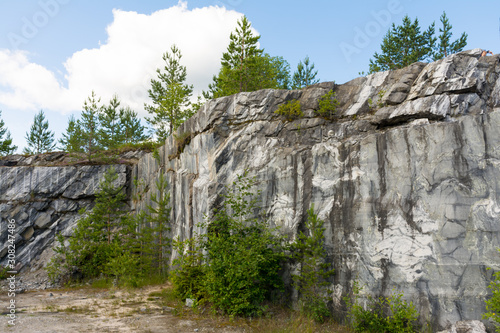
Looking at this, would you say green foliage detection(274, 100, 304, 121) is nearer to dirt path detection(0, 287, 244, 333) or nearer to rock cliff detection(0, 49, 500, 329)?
rock cliff detection(0, 49, 500, 329)

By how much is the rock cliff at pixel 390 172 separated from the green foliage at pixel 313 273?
272 millimetres

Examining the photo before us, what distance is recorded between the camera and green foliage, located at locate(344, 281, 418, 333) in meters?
7.00

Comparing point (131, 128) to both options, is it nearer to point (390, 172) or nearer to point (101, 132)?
point (101, 132)

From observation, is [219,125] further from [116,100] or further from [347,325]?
[116,100]

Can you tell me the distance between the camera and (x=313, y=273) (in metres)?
8.68

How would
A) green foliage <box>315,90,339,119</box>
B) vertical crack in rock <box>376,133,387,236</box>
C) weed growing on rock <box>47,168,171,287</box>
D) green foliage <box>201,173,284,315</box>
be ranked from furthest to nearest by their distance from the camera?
weed growing on rock <box>47,168,171,287</box>
green foliage <box>315,90,339,119</box>
green foliage <box>201,173,284,315</box>
vertical crack in rock <box>376,133,387,236</box>

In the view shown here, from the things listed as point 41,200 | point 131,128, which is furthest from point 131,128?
point 41,200

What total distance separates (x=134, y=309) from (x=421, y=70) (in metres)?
Answer: 12.0

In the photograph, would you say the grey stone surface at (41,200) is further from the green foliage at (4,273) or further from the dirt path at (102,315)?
the dirt path at (102,315)

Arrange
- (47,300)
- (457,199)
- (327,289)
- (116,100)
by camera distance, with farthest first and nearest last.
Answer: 1. (116,100)
2. (47,300)
3. (327,289)
4. (457,199)

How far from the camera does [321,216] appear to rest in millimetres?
9219

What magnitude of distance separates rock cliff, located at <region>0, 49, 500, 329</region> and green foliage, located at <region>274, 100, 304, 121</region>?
31cm

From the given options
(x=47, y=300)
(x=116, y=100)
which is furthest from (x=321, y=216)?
(x=116, y=100)

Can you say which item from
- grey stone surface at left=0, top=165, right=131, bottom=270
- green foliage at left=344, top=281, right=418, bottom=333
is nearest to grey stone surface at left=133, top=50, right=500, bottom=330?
green foliage at left=344, top=281, right=418, bottom=333
